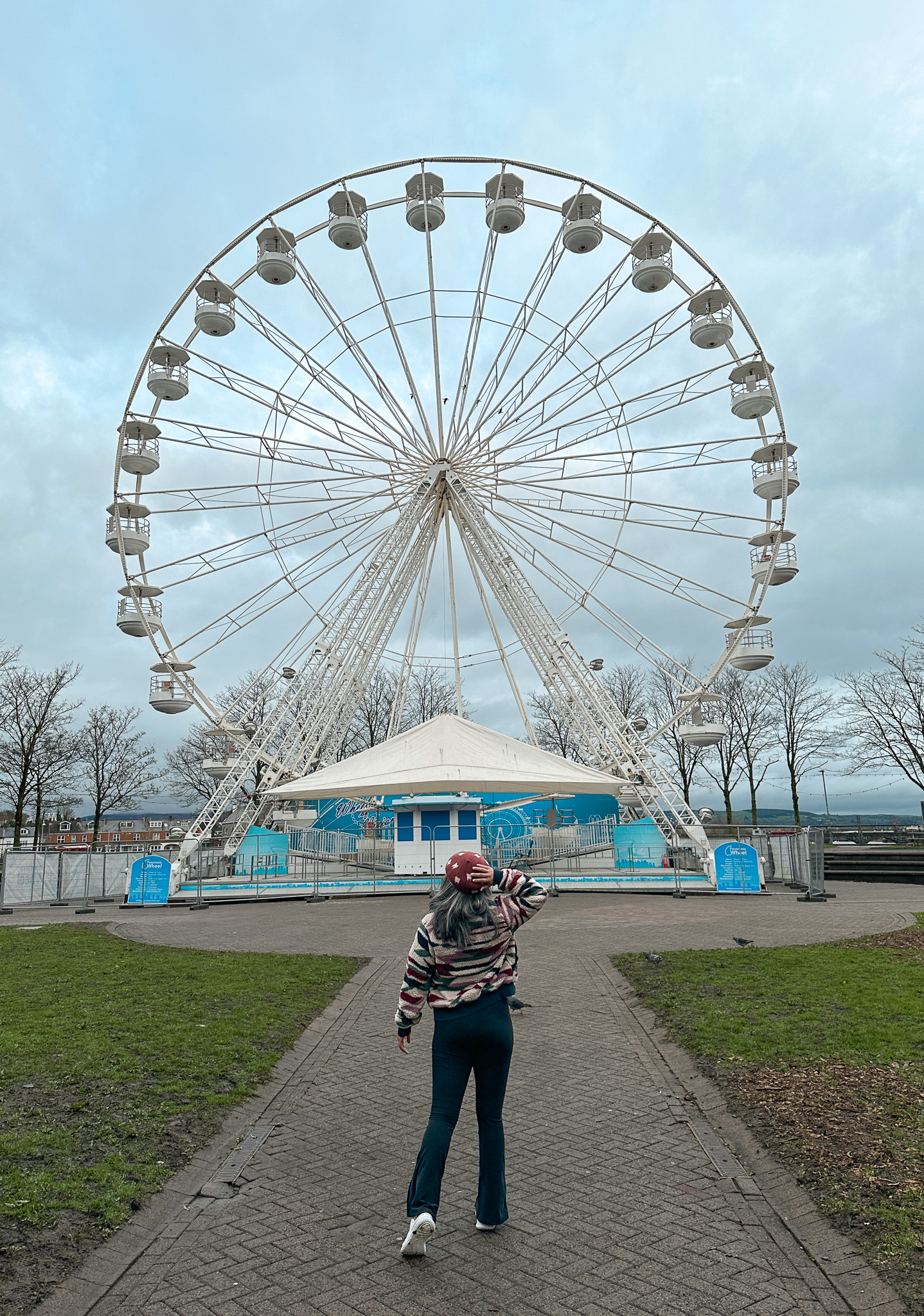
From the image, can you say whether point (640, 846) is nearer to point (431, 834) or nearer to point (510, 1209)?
point (431, 834)

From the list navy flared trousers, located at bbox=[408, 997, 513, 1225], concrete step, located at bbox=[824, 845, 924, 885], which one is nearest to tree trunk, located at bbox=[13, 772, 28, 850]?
concrete step, located at bbox=[824, 845, 924, 885]

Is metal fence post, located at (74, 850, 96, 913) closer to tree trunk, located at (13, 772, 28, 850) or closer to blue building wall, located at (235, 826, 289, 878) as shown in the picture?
blue building wall, located at (235, 826, 289, 878)

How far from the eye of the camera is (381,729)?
53812 millimetres

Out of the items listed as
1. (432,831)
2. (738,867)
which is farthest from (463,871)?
(432,831)

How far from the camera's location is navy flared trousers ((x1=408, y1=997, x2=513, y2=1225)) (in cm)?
399

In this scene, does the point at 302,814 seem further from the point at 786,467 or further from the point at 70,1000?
the point at 70,1000

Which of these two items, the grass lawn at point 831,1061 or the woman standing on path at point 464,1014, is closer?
the woman standing on path at point 464,1014

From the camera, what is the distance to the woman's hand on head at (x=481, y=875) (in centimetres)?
414

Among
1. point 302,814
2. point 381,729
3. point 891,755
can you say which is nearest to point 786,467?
point 891,755

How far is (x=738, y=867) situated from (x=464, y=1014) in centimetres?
1966

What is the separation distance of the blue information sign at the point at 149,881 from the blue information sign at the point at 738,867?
14673mm

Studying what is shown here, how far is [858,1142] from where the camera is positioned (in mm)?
4953

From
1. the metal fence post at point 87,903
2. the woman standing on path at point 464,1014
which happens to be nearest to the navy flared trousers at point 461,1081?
the woman standing on path at point 464,1014

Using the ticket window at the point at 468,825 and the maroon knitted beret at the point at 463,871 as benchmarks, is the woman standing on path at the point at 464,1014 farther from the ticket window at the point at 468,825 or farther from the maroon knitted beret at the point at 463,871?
the ticket window at the point at 468,825
